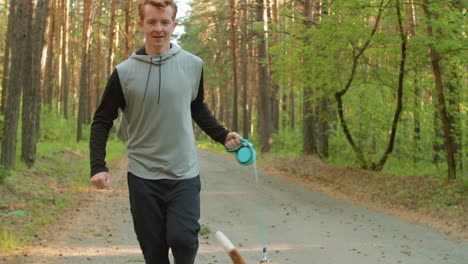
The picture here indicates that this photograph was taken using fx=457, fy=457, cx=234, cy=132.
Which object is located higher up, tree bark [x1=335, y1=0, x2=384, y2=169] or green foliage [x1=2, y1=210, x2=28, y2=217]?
tree bark [x1=335, y1=0, x2=384, y2=169]

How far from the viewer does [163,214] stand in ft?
10.1

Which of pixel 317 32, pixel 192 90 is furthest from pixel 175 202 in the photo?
pixel 317 32

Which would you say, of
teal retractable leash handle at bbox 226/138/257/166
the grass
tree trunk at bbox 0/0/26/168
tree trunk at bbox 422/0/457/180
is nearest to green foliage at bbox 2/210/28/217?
the grass

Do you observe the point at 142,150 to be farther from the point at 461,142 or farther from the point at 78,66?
the point at 78,66

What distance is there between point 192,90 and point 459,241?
625 centimetres

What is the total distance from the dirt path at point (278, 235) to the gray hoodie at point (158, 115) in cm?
331

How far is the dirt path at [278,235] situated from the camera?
20.8ft

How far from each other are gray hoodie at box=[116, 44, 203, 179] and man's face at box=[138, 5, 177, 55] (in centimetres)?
7

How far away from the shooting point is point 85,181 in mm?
13906

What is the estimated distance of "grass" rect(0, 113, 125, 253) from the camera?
24.1 feet

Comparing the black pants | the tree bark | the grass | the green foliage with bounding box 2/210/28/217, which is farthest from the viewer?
the tree bark

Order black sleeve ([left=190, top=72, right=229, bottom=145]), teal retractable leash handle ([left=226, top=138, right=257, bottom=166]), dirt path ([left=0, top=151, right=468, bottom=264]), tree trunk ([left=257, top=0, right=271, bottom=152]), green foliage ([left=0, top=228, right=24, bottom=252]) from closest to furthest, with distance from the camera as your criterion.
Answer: teal retractable leash handle ([left=226, top=138, right=257, bottom=166])
black sleeve ([left=190, top=72, right=229, bottom=145])
green foliage ([left=0, top=228, right=24, bottom=252])
dirt path ([left=0, top=151, right=468, bottom=264])
tree trunk ([left=257, top=0, right=271, bottom=152])

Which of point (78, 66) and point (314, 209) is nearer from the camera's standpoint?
point (314, 209)

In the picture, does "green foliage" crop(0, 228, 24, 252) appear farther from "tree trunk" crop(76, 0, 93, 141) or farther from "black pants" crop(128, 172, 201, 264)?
"tree trunk" crop(76, 0, 93, 141)
